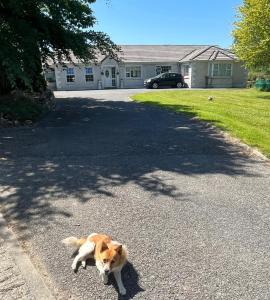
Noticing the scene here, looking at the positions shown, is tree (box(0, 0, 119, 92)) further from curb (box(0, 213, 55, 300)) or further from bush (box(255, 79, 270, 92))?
bush (box(255, 79, 270, 92))

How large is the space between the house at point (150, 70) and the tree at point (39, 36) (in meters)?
21.7

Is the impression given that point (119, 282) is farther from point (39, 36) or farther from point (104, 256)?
point (39, 36)

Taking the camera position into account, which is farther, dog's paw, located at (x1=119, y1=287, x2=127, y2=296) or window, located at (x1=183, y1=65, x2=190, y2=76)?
window, located at (x1=183, y1=65, x2=190, y2=76)

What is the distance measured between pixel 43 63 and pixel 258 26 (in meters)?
14.6

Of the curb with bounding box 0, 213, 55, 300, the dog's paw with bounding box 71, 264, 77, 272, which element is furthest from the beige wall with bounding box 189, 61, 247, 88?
the dog's paw with bounding box 71, 264, 77, 272

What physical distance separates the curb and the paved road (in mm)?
146

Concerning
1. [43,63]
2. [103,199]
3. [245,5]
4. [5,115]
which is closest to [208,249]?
[103,199]

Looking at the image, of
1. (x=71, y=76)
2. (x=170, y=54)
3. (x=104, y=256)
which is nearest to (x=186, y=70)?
(x=170, y=54)

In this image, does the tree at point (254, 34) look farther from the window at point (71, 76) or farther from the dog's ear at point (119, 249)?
the dog's ear at point (119, 249)

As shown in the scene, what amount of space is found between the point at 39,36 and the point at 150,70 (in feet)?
97.1

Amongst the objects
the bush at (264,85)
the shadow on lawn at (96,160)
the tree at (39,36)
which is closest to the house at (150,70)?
the bush at (264,85)

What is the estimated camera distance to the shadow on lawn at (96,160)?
19.2 ft

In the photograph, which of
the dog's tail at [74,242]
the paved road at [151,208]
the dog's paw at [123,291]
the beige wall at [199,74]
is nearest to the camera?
the dog's paw at [123,291]

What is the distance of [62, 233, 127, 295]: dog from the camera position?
3.54 metres
